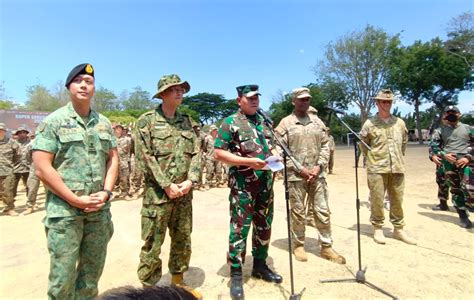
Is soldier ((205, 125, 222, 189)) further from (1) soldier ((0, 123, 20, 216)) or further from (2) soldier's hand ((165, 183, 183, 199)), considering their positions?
(2) soldier's hand ((165, 183, 183, 199))

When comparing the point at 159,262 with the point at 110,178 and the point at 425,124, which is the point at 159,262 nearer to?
the point at 110,178

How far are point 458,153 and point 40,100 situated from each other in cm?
5395

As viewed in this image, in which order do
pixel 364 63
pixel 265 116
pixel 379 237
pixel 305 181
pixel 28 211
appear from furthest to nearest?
pixel 364 63 < pixel 28 211 < pixel 379 237 < pixel 305 181 < pixel 265 116

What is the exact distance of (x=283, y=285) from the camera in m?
3.22

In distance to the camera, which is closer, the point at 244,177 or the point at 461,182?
the point at 244,177

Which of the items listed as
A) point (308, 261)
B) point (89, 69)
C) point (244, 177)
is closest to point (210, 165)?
point (308, 261)

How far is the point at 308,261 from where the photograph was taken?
383 cm

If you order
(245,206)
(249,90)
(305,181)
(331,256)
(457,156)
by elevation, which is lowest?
(331,256)

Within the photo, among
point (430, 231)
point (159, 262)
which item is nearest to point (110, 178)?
point (159, 262)

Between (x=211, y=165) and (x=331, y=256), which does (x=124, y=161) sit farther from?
(x=331, y=256)

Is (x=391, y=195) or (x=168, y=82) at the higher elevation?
(x=168, y=82)

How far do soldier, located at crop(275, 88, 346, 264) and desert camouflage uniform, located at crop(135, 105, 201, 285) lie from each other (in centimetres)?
150

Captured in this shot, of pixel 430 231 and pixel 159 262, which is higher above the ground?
pixel 159 262

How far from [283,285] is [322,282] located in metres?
0.44
